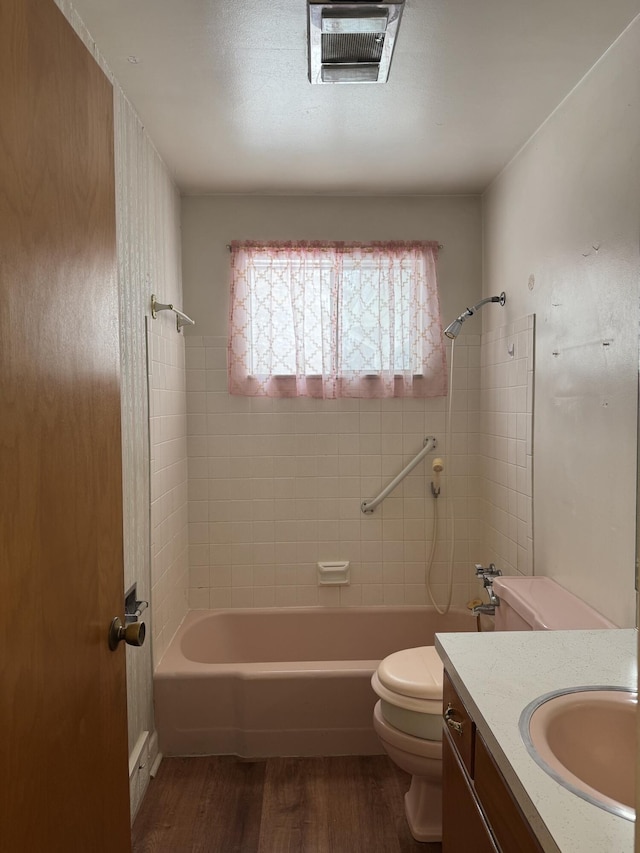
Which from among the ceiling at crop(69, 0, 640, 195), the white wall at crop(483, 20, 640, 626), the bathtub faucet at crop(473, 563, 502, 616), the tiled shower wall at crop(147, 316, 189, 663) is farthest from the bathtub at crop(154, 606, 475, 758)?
the ceiling at crop(69, 0, 640, 195)

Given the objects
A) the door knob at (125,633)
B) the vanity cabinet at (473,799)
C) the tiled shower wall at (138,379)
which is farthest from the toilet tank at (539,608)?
the tiled shower wall at (138,379)

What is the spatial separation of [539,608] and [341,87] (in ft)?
6.01

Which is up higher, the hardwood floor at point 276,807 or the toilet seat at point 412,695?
the toilet seat at point 412,695

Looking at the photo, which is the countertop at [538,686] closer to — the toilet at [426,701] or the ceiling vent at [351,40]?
the toilet at [426,701]

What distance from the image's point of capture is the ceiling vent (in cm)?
157

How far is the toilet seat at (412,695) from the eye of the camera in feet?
6.48

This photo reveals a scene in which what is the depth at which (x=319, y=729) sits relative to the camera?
2.56 m

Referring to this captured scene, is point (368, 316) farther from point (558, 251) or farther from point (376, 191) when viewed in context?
point (558, 251)

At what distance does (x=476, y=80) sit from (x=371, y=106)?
37cm

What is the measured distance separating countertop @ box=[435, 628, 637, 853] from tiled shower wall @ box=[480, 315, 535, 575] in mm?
1102

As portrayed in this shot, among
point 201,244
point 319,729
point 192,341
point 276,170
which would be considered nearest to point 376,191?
point 276,170

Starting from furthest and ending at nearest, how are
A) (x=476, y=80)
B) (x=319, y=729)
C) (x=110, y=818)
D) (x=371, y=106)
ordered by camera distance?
(x=319, y=729), (x=371, y=106), (x=476, y=80), (x=110, y=818)

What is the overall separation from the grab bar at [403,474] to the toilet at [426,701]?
1.07 metres

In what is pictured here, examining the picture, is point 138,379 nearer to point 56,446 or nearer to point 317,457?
point 317,457
